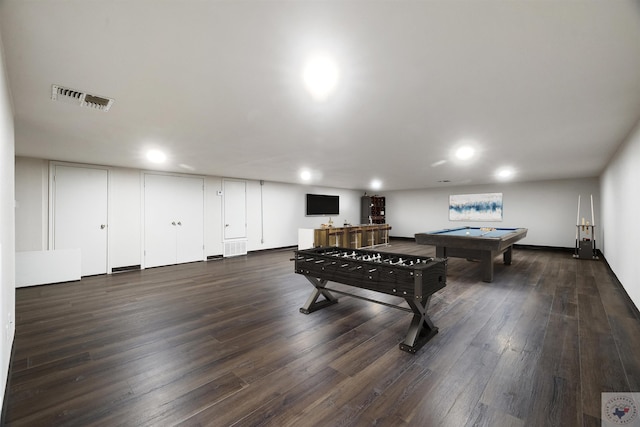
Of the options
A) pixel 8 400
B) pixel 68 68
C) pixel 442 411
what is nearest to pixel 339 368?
pixel 442 411

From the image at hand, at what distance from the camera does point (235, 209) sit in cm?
778

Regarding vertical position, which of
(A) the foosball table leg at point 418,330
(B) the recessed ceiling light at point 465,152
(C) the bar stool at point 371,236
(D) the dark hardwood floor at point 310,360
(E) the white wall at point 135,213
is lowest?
(D) the dark hardwood floor at point 310,360

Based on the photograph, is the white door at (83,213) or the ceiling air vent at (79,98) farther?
the white door at (83,213)

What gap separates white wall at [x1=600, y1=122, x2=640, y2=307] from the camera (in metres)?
3.18

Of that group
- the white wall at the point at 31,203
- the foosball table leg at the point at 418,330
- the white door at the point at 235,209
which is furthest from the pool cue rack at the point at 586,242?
the white wall at the point at 31,203

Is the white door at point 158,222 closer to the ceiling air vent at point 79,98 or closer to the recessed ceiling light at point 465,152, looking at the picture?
the ceiling air vent at point 79,98

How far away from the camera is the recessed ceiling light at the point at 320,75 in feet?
5.85

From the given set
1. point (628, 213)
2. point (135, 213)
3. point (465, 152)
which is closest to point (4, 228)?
point (135, 213)

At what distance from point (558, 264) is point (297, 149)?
6664 mm

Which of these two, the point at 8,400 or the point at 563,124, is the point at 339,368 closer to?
the point at 8,400

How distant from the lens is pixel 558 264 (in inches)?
247

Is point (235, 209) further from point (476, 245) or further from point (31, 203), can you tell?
point (476, 245)

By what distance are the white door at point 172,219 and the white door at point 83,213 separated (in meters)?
0.78

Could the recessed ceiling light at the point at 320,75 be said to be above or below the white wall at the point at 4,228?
above
